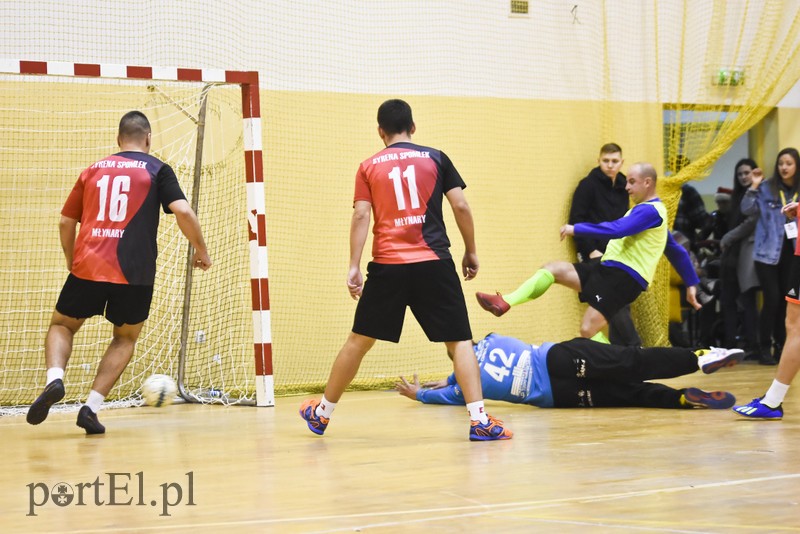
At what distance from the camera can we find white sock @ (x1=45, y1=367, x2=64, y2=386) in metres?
6.09

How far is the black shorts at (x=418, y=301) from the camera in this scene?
5.57m

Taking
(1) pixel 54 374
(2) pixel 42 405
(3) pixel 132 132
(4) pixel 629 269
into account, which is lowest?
(2) pixel 42 405

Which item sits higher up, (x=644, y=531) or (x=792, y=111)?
(x=792, y=111)

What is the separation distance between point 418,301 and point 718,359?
198cm

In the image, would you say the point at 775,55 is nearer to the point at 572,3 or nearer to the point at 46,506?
the point at 572,3

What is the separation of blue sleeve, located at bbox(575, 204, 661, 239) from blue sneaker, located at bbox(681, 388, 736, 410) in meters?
1.54

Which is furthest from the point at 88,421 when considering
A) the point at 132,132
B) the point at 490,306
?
the point at 490,306

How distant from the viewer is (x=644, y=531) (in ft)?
10.7

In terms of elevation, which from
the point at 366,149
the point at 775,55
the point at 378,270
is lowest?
the point at 378,270

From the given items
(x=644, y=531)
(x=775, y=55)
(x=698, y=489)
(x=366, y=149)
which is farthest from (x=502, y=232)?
(x=644, y=531)

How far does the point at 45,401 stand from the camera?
5.88 meters

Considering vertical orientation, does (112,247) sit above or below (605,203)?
below

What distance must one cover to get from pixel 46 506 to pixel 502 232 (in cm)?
723

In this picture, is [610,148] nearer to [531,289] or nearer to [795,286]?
[531,289]
